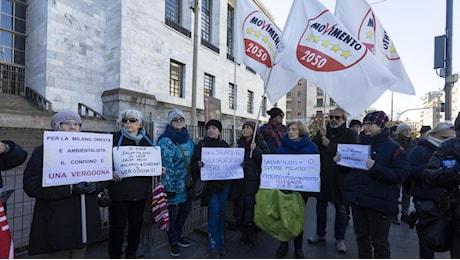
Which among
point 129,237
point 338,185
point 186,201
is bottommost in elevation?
point 129,237

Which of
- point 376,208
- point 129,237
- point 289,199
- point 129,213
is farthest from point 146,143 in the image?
point 376,208

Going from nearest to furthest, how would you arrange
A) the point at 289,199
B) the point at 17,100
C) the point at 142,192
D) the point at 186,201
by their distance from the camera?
1. the point at 142,192
2. the point at 289,199
3. the point at 186,201
4. the point at 17,100

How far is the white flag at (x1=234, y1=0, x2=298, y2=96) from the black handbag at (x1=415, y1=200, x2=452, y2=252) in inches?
115

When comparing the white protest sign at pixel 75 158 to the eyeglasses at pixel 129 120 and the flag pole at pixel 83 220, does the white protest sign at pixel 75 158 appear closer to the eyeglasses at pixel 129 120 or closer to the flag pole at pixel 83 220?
the flag pole at pixel 83 220

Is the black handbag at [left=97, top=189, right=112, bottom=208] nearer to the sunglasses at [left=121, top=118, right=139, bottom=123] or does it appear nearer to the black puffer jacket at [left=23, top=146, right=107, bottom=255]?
the black puffer jacket at [left=23, top=146, right=107, bottom=255]

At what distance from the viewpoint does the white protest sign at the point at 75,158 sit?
2305mm

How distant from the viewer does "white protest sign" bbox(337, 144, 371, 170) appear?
2.96m

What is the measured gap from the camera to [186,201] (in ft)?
12.4

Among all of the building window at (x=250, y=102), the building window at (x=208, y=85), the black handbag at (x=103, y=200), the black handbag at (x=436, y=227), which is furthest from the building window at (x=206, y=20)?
the black handbag at (x=436, y=227)

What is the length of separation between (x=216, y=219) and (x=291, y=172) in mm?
1237

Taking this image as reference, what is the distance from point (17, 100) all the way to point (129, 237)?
11.6 meters

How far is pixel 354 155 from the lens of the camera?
3.07 meters

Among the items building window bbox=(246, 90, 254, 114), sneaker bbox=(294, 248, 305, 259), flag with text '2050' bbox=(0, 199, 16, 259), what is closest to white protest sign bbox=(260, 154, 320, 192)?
sneaker bbox=(294, 248, 305, 259)

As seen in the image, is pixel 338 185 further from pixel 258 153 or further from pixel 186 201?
pixel 186 201
